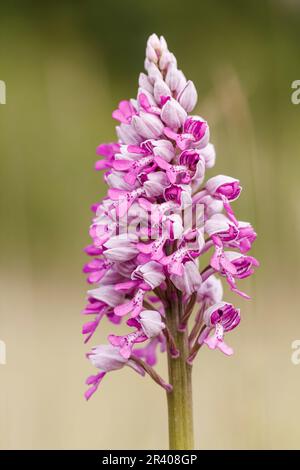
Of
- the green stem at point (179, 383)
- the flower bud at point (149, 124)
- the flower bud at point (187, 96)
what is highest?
the flower bud at point (187, 96)

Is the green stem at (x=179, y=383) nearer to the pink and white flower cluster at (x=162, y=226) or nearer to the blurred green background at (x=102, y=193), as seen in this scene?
the pink and white flower cluster at (x=162, y=226)

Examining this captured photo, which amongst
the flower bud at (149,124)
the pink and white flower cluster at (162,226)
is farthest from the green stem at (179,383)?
the flower bud at (149,124)

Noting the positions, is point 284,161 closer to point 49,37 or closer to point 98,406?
point 98,406

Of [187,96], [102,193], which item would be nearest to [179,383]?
[187,96]

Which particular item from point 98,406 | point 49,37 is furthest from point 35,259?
point 49,37

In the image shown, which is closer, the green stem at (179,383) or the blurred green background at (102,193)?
the green stem at (179,383)

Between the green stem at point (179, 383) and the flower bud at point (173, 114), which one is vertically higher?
the flower bud at point (173, 114)

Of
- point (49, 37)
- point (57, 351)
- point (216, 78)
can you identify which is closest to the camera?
point (216, 78)
